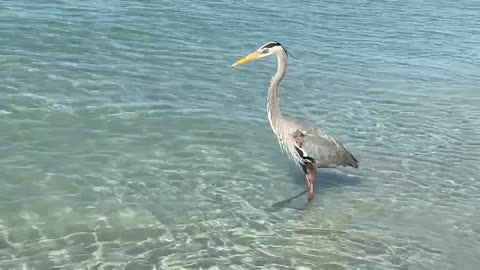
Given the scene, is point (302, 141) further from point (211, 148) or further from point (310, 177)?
point (211, 148)

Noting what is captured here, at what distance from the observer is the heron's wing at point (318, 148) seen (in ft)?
30.8

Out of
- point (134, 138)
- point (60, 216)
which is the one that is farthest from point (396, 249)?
point (134, 138)

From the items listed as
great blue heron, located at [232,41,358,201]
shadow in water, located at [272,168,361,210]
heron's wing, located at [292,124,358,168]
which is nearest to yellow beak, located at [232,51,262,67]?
great blue heron, located at [232,41,358,201]

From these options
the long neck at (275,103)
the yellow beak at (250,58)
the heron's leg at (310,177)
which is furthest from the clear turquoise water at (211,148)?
the yellow beak at (250,58)

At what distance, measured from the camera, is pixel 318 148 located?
943 centimetres

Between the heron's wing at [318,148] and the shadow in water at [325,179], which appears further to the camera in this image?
the shadow in water at [325,179]

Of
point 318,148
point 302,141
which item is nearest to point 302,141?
point 302,141

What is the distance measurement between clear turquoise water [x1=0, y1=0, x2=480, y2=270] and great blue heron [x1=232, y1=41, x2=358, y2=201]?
42cm

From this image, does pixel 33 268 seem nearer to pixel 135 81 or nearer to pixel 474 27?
pixel 135 81

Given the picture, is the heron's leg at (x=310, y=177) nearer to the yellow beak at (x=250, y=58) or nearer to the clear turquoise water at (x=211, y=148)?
the clear turquoise water at (x=211, y=148)

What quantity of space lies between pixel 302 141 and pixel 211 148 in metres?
1.88

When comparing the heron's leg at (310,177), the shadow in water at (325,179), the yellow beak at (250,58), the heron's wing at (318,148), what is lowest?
the shadow in water at (325,179)

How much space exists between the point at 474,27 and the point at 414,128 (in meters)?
12.4

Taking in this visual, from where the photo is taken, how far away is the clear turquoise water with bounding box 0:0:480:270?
791 cm
